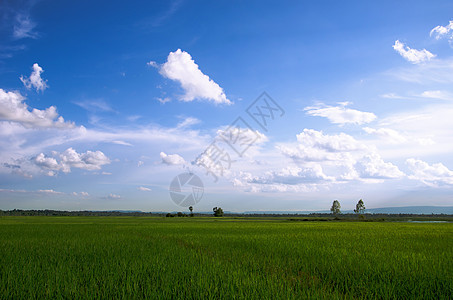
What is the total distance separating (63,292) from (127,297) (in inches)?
43.6

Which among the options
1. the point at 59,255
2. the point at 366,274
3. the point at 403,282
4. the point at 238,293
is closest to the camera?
the point at 238,293

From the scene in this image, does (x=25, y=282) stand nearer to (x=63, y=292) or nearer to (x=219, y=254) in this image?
(x=63, y=292)

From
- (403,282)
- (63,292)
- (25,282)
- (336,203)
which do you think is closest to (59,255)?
(25,282)

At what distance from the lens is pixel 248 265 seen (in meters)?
6.71

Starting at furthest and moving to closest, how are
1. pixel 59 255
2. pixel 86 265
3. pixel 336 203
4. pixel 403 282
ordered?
pixel 336 203 → pixel 59 255 → pixel 86 265 → pixel 403 282

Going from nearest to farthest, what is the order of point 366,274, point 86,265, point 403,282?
point 403,282 → point 366,274 → point 86,265

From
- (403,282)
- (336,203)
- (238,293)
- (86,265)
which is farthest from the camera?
(336,203)

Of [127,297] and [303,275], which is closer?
[127,297]

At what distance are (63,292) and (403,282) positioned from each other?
5.47 meters

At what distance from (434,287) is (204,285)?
3.62m

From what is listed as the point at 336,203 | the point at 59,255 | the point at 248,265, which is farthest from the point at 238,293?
the point at 336,203

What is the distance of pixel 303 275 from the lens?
5.79 meters

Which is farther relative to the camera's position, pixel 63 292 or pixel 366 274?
pixel 366 274

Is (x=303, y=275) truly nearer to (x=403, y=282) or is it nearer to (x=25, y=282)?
(x=403, y=282)
